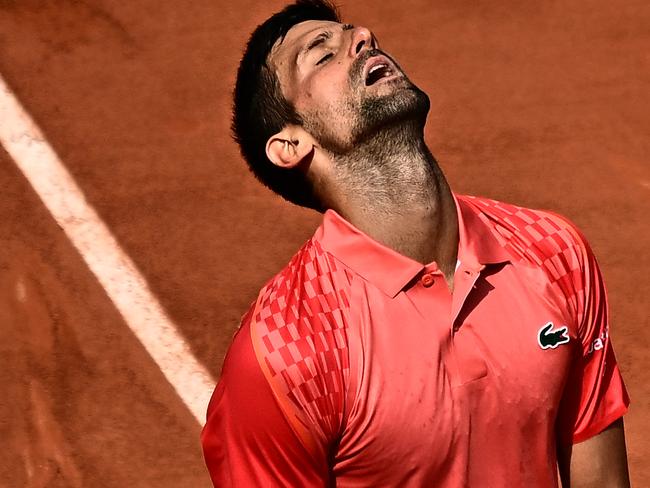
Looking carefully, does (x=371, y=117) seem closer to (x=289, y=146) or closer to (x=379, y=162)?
(x=379, y=162)

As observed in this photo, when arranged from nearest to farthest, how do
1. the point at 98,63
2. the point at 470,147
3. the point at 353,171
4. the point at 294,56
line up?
1. the point at 353,171
2. the point at 294,56
3. the point at 470,147
4. the point at 98,63

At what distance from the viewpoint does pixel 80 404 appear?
22.3ft

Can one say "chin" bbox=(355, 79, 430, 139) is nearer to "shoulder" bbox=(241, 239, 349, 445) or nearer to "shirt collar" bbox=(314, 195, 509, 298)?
"shirt collar" bbox=(314, 195, 509, 298)

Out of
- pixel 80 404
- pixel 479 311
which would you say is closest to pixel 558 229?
pixel 479 311

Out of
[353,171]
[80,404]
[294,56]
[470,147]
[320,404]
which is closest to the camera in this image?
[320,404]

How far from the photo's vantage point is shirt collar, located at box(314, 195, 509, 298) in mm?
3811

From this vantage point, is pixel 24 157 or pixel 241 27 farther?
pixel 241 27

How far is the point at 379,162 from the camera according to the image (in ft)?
12.9

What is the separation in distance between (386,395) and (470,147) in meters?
4.74

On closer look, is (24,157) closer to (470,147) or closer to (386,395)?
(470,147)

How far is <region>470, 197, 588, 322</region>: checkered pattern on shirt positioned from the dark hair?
61 cm

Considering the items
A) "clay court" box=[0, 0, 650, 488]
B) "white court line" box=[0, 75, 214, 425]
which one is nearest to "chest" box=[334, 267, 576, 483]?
"clay court" box=[0, 0, 650, 488]

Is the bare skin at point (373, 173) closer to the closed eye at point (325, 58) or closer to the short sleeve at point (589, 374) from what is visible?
the closed eye at point (325, 58)

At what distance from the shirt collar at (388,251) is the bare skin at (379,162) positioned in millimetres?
44
